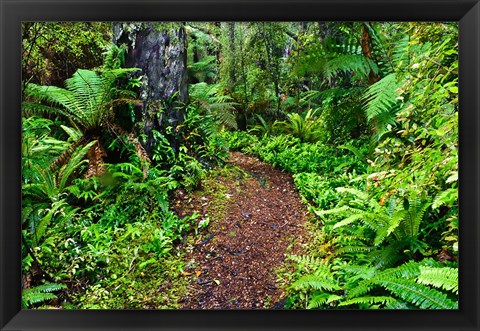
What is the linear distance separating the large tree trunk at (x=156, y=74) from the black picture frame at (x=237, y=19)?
1015 millimetres

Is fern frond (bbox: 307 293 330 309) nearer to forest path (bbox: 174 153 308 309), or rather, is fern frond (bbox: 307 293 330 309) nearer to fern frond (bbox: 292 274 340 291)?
fern frond (bbox: 292 274 340 291)

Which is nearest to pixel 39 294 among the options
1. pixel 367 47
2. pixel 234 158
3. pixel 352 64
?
pixel 234 158

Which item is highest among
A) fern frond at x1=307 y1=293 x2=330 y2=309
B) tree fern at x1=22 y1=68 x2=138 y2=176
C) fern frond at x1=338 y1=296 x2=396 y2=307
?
tree fern at x1=22 y1=68 x2=138 y2=176

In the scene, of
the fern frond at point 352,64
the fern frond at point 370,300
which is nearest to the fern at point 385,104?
the fern frond at point 352,64

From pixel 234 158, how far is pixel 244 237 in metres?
0.69

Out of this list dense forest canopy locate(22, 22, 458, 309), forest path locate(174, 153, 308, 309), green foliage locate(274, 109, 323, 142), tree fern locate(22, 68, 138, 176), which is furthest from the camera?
green foliage locate(274, 109, 323, 142)

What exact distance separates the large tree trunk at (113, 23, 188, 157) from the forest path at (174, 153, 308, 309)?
475 millimetres

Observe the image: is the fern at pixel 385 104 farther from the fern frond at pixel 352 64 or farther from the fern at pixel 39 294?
the fern at pixel 39 294

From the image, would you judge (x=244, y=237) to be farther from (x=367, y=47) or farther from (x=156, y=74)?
(x=367, y=47)

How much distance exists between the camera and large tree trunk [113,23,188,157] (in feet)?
7.45

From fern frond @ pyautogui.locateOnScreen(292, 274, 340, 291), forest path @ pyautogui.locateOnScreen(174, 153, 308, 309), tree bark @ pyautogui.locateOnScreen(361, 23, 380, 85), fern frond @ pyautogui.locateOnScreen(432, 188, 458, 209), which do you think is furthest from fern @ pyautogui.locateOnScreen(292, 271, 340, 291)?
tree bark @ pyautogui.locateOnScreen(361, 23, 380, 85)

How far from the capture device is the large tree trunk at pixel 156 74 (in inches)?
89.4

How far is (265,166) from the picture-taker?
7.70ft
